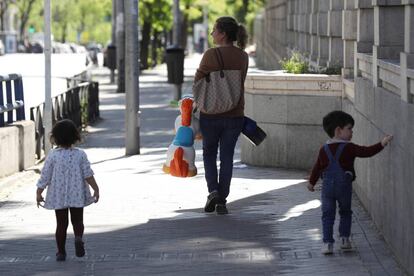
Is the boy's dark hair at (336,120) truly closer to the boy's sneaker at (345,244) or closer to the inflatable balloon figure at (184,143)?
the boy's sneaker at (345,244)

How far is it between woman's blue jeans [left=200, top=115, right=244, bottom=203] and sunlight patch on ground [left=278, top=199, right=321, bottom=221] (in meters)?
0.60

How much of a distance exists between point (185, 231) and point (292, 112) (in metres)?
5.03

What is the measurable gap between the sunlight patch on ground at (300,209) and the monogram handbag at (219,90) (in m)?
1.06

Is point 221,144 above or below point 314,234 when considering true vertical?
above

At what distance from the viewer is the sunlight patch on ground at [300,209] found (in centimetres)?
1149

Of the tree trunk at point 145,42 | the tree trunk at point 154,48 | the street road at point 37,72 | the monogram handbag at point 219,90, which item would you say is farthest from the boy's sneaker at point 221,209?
the tree trunk at point 154,48

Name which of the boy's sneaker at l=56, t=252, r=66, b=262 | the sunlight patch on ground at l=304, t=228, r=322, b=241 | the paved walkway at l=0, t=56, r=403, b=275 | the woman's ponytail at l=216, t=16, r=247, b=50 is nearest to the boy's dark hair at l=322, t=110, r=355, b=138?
the paved walkway at l=0, t=56, r=403, b=275

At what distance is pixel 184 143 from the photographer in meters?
12.1

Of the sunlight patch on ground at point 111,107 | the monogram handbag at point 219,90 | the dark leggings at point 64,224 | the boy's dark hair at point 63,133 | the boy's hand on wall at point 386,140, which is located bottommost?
the sunlight patch on ground at point 111,107

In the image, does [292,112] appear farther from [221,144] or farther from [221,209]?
[221,209]

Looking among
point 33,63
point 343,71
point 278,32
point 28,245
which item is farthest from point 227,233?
point 33,63

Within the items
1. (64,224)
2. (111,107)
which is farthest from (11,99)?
(111,107)

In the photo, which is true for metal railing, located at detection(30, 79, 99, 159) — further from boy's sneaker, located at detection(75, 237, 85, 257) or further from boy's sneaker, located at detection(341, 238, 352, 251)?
boy's sneaker, located at detection(341, 238, 352, 251)

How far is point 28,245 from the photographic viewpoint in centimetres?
1012
